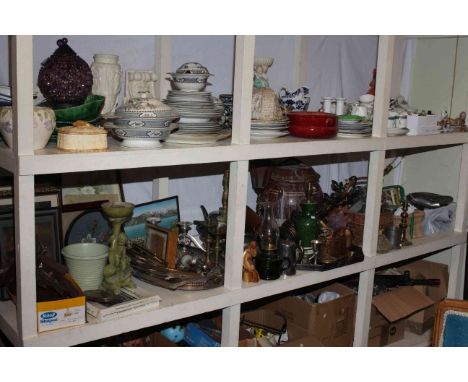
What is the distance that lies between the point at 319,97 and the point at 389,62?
0.54m

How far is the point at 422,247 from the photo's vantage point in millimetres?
2377

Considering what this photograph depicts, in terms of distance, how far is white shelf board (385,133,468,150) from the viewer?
2129mm

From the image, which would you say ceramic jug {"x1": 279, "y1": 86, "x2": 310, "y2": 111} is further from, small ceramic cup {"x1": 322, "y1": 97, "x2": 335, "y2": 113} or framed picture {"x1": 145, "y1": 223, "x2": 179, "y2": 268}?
framed picture {"x1": 145, "y1": 223, "x2": 179, "y2": 268}

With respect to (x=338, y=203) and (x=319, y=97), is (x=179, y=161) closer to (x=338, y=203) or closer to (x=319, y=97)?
(x=338, y=203)

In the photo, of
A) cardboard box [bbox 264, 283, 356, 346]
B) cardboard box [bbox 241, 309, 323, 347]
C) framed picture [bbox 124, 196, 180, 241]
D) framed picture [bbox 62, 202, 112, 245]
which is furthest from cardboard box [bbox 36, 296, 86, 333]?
cardboard box [bbox 264, 283, 356, 346]

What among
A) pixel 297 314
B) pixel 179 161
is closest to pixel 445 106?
pixel 297 314

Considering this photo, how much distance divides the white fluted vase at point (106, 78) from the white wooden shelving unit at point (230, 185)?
0.16 metres

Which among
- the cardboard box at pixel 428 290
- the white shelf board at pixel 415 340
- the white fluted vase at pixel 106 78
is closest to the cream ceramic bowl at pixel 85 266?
the white fluted vase at pixel 106 78

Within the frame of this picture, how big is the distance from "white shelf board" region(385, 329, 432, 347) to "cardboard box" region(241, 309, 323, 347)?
1.79 feet

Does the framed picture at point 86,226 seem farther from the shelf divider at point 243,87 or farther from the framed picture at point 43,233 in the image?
the shelf divider at point 243,87

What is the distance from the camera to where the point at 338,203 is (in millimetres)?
2285

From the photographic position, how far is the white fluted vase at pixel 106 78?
1757mm

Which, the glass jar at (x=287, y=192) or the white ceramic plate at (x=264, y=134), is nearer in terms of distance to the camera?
the white ceramic plate at (x=264, y=134)

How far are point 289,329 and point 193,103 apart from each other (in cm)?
87
